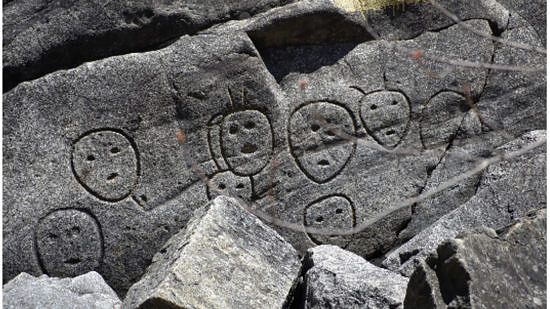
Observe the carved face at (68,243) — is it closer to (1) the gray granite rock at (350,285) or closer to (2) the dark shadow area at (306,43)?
(1) the gray granite rock at (350,285)

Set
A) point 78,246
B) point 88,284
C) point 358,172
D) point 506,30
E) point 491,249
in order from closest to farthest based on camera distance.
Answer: point 491,249 → point 88,284 → point 78,246 → point 358,172 → point 506,30

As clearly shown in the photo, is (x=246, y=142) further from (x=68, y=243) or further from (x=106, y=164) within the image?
(x=68, y=243)

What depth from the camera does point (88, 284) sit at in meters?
2.98

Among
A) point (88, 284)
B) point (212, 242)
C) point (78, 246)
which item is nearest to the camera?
point (212, 242)

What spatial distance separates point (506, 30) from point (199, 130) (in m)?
2.12

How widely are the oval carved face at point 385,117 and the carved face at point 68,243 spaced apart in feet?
5.79

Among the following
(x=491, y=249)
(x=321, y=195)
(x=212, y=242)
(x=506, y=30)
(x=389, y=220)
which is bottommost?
(x=389, y=220)

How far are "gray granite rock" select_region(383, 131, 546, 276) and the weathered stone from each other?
1905 mm

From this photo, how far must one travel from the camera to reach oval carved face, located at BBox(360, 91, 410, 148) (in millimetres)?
3490

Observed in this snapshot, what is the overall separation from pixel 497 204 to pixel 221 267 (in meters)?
1.70

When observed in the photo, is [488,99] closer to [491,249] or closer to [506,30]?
[506,30]

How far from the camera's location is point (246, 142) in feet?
11.1

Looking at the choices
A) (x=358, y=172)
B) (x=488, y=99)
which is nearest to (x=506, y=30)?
(x=488, y=99)

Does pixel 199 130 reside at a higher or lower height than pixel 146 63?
lower
